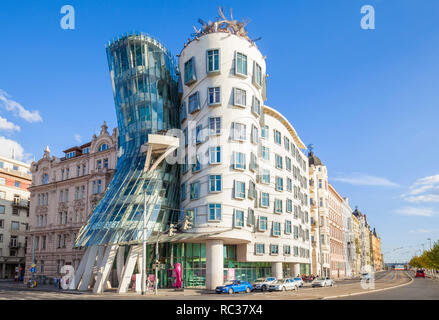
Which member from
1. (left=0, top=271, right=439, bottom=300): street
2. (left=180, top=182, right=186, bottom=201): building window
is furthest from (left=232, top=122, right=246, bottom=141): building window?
(left=0, top=271, right=439, bottom=300): street

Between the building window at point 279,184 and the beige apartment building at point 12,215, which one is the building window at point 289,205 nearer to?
the building window at point 279,184

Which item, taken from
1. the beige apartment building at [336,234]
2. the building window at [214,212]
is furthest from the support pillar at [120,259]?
the beige apartment building at [336,234]

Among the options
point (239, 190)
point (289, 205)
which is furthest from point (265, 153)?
point (239, 190)

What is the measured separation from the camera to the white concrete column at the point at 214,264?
150 feet

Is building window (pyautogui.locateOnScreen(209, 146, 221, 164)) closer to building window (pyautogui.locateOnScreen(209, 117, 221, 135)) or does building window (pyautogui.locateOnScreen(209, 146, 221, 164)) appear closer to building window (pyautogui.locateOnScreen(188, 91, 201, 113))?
building window (pyautogui.locateOnScreen(209, 117, 221, 135))

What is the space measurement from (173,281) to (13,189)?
199ft

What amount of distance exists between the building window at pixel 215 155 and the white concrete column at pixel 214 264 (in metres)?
9.57

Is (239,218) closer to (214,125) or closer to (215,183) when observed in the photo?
(215,183)

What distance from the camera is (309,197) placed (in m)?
86.6

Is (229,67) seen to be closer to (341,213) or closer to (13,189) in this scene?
(13,189)

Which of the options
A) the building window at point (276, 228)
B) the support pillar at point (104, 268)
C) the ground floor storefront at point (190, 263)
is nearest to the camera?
the support pillar at point (104, 268)

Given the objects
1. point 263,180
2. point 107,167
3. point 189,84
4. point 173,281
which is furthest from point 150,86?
point 173,281

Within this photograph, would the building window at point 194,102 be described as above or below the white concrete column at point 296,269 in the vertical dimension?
above

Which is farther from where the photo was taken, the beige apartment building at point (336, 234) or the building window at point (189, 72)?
the beige apartment building at point (336, 234)
